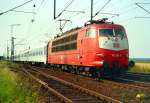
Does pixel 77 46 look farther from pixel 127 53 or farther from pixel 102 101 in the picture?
pixel 102 101

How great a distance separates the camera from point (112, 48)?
2120 cm

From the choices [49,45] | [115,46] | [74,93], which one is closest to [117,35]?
[115,46]

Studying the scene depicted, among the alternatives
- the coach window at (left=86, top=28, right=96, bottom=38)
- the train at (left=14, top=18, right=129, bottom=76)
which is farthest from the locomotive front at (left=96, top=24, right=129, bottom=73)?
the coach window at (left=86, top=28, right=96, bottom=38)

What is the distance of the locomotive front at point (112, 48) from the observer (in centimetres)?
2097

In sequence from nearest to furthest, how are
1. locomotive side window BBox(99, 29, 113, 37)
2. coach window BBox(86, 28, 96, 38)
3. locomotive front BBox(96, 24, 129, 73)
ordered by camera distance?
locomotive front BBox(96, 24, 129, 73) → locomotive side window BBox(99, 29, 113, 37) → coach window BBox(86, 28, 96, 38)

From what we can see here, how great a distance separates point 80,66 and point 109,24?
152 inches

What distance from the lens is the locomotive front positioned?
68.8ft

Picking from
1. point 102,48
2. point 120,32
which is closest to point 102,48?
point 102,48

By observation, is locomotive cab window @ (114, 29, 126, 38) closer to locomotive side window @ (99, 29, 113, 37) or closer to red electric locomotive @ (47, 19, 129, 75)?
red electric locomotive @ (47, 19, 129, 75)

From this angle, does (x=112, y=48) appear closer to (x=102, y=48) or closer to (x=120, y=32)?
(x=102, y=48)

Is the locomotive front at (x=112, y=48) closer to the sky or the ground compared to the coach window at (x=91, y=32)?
closer to the ground

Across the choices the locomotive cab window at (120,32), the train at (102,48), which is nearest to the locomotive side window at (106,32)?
the train at (102,48)

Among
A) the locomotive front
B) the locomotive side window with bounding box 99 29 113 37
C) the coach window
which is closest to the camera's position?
the locomotive front

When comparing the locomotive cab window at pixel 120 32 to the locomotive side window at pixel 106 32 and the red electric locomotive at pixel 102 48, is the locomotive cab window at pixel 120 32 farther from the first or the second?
the locomotive side window at pixel 106 32
